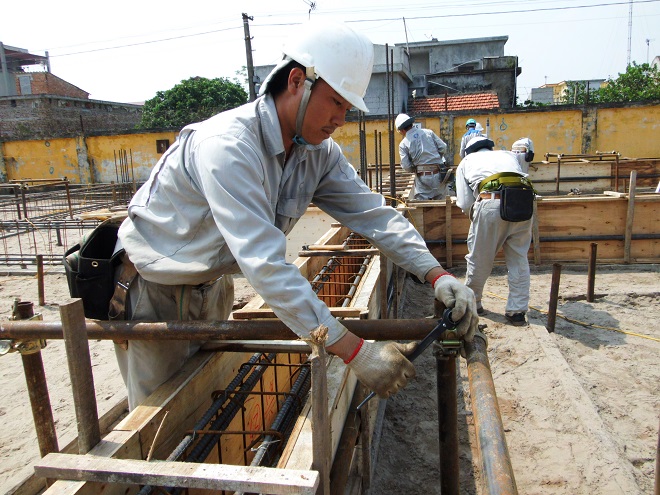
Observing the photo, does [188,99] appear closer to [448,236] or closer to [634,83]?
[634,83]

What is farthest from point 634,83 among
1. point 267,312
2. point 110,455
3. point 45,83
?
point 45,83

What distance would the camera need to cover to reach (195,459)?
191 centimetres

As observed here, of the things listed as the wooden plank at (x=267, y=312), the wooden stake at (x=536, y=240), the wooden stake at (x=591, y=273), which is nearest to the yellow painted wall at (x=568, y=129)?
the wooden stake at (x=536, y=240)

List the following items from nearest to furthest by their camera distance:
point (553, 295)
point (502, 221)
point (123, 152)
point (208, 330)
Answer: point (208, 330), point (553, 295), point (502, 221), point (123, 152)

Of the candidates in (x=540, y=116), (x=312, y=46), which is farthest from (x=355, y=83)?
(x=540, y=116)

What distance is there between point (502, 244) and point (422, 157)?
4.15 meters

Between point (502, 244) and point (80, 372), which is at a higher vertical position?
point (80, 372)

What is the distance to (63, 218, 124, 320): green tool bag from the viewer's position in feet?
7.59

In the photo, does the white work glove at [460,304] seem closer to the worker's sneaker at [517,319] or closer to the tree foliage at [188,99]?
the worker's sneaker at [517,319]

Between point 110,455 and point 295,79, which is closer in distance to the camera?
point 110,455

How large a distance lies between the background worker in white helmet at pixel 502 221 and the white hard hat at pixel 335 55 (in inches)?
142

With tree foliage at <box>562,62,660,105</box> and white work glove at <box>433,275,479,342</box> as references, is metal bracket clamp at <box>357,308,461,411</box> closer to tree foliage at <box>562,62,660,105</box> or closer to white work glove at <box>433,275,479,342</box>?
white work glove at <box>433,275,479,342</box>

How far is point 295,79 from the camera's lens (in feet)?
6.47

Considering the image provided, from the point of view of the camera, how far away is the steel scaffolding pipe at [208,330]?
1946 mm
